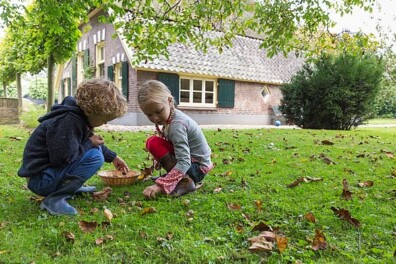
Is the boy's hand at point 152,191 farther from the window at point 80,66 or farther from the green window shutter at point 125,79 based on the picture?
the window at point 80,66

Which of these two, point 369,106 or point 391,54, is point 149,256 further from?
point 391,54

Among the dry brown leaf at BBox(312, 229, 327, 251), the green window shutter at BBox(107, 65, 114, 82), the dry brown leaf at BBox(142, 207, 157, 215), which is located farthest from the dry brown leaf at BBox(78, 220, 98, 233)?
the green window shutter at BBox(107, 65, 114, 82)

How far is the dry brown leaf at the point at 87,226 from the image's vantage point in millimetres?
1966

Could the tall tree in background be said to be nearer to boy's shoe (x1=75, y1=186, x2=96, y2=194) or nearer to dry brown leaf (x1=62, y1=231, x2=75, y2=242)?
boy's shoe (x1=75, y1=186, x2=96, y2=194)

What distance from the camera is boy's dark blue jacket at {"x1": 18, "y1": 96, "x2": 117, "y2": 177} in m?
2.09

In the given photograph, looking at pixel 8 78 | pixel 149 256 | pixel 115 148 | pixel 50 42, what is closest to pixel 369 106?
pixel 115 148

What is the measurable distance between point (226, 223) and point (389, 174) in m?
2.31

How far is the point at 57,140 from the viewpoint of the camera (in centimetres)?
208

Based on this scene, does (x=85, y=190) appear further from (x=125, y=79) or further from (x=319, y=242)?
(x=125, y=79)

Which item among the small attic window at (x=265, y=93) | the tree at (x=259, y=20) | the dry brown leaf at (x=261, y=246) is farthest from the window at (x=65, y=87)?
the dry brown leaf at (x=261, y=246)

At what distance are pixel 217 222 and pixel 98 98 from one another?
1.13 meters

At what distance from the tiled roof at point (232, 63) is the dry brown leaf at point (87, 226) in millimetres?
10622

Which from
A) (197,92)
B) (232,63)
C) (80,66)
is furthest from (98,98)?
(80,66)

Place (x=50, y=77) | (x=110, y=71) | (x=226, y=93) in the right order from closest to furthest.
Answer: (x=50, y=77) < (x=110, y=71) < (x=226, y=93)
